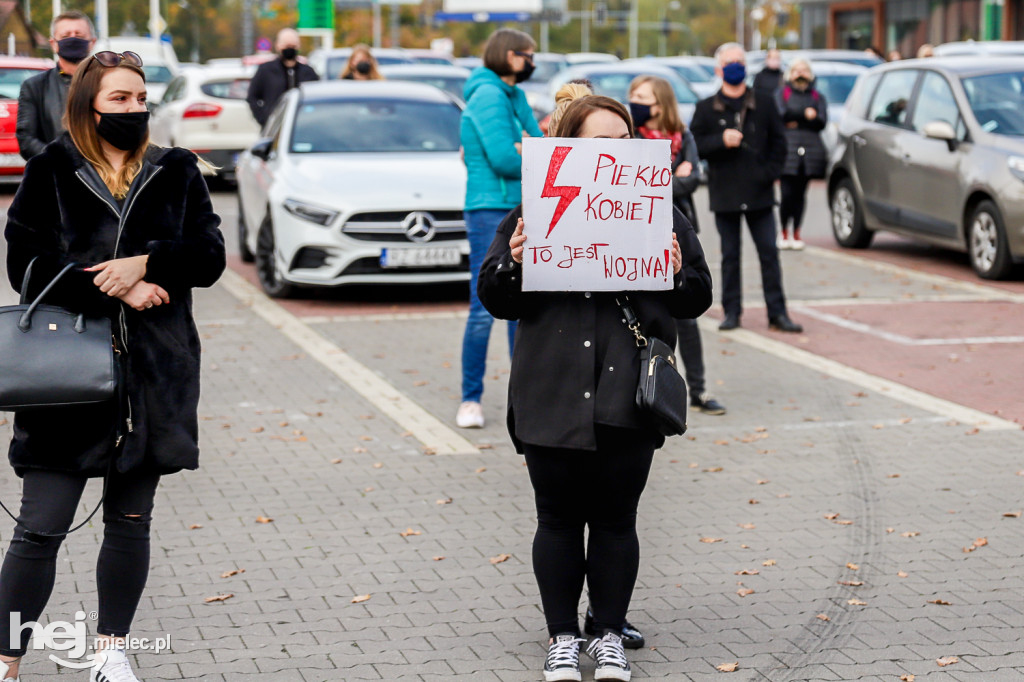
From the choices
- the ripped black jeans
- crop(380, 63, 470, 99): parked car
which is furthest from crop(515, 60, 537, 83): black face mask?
crop(380, 63, 470, 99): parked car

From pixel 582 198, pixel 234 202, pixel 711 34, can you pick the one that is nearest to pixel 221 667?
pixel 582 198

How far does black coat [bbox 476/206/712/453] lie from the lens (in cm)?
432

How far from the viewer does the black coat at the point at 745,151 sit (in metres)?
9.98

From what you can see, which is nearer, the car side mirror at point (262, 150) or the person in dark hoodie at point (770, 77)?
the car side mirror at point (262, 150)

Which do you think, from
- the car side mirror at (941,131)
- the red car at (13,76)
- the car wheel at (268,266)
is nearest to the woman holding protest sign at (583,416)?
the car wheel at (268,266)

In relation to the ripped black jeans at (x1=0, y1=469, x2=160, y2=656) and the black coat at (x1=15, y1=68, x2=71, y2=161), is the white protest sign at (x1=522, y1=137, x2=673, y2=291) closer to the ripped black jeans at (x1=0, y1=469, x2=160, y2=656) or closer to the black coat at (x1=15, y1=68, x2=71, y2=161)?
the ripped black jeans at (x1=0, y1=469, x2=160, y2=656)

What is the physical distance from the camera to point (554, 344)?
14.4 feet

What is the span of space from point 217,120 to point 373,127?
8415 mm

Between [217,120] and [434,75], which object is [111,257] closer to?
[217,120]

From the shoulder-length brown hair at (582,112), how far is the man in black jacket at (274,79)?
1228 cm

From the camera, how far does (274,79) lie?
1641 centimetres

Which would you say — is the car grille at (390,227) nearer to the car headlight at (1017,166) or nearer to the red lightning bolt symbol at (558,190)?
the car headlight at (1017,166)

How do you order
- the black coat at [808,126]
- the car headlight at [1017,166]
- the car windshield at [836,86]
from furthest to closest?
the car windshield at [836,86] < the black coat at [808,126] < the car headlight at [1017,166]

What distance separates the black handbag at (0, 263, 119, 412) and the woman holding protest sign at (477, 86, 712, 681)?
1076 millimetres
